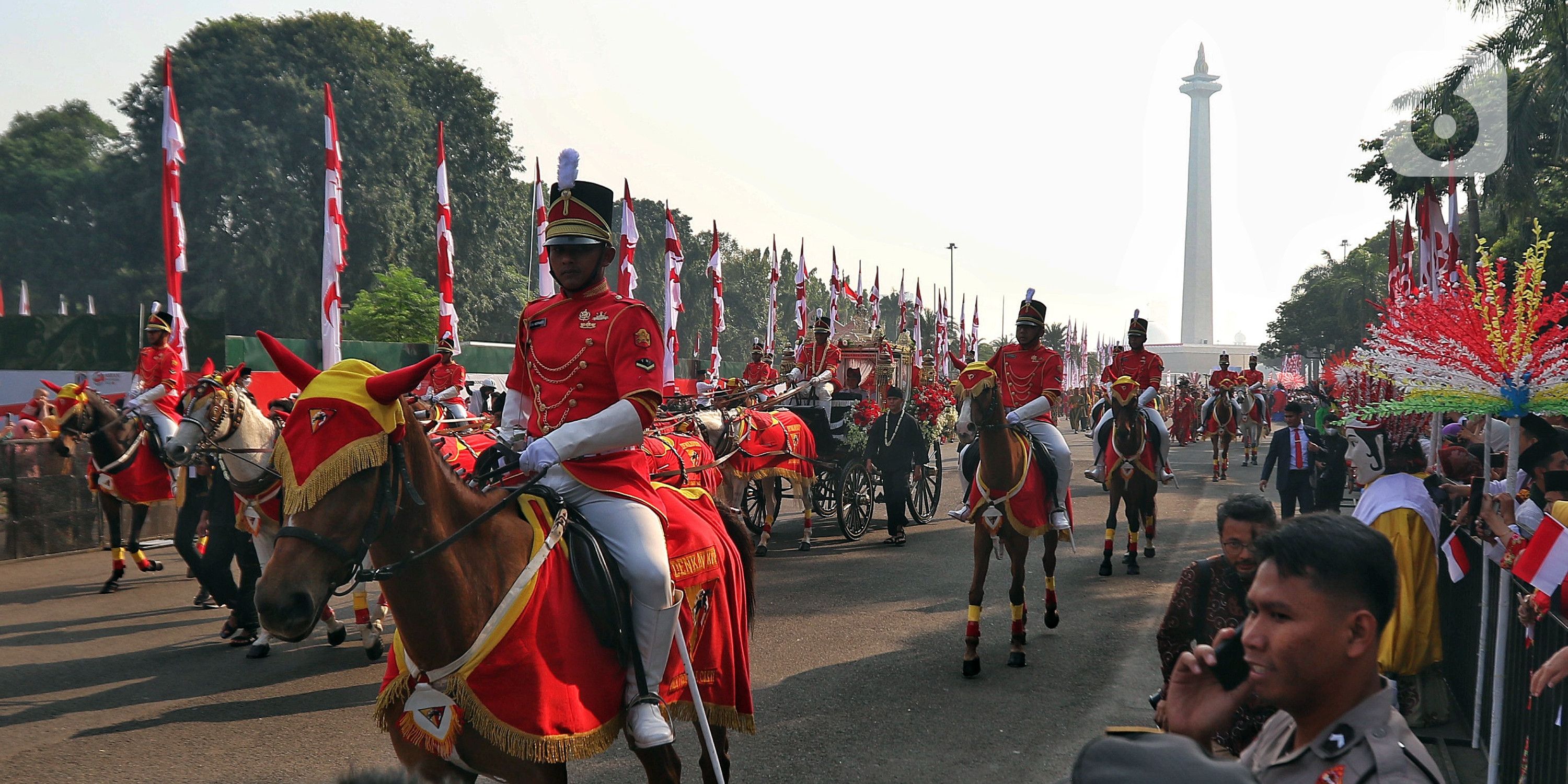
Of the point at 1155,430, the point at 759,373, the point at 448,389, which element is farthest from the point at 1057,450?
the point at 759,373

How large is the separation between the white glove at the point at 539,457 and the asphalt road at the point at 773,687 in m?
2.98

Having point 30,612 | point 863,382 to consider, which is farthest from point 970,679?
point 863,382

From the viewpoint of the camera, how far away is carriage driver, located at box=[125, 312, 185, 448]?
37.2ft

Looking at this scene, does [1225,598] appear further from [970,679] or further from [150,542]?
[150,542]

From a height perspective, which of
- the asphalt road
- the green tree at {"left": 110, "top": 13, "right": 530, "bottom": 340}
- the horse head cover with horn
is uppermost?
the green tree at {"left": 110, "top": 13, "right": 530, "bottom": 340}

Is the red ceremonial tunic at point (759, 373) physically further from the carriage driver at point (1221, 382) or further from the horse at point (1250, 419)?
the horse at point (1250, 419)

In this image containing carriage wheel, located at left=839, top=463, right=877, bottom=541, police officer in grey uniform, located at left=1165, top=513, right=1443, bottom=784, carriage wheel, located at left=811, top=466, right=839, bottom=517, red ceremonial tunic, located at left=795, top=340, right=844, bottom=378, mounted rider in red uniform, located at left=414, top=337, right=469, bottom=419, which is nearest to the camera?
police officer in grey uniform, located at left=1165, top=513, right=1443, bottom=784

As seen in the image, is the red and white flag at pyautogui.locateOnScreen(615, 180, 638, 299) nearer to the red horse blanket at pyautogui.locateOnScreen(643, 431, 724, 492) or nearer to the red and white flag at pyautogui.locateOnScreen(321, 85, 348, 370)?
the red and white flag at pyautogui.locateOnScreen(321, 85, 348, 370)

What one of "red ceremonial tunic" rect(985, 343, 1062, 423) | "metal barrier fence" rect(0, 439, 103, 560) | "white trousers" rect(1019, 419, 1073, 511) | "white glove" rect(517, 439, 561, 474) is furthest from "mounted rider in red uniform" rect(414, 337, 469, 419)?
"white glove" rect(517, 439, 561, 474)

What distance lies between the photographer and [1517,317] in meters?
4.59

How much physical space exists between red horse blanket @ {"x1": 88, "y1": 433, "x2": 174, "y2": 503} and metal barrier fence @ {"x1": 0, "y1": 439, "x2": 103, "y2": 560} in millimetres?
2596

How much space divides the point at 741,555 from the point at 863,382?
13.4 meters

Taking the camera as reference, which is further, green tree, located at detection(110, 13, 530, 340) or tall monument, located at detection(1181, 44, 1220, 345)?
tall monument, located at detection(1181, 44, 1220, 345)

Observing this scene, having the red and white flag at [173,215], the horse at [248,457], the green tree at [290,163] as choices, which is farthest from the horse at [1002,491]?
the green tree at [290,163]
